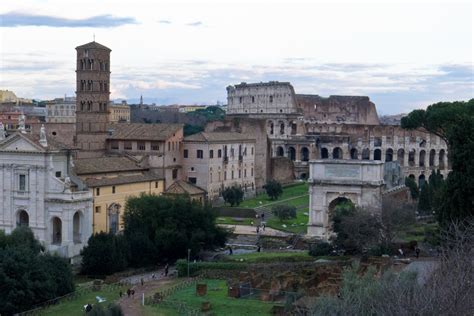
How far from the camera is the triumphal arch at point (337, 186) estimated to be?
1821 inches

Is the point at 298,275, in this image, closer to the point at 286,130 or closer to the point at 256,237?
the point at 256,237

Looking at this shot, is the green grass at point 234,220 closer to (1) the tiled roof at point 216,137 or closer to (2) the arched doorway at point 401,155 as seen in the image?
(1) the tiled roof at point 216,137

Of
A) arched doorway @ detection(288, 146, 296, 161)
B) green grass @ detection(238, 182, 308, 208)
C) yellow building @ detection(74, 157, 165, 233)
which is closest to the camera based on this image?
yellow building @ detection(74, 157, 165, 233)

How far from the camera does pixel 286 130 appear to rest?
101125mm

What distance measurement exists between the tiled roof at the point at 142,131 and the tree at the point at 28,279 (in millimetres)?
21945

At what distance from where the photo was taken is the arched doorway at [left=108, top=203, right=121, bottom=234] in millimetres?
47344

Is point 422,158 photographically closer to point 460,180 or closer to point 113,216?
point 113,216

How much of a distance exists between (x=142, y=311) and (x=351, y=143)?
66.0m

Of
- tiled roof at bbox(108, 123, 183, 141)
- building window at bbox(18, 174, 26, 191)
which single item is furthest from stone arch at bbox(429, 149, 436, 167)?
building window at bbox(18, 174, 26, 191)

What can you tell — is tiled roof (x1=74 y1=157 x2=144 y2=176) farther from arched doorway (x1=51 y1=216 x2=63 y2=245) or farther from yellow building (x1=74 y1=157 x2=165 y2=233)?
arched doorway (x1=51 y1=216 x2=63 y2=245)

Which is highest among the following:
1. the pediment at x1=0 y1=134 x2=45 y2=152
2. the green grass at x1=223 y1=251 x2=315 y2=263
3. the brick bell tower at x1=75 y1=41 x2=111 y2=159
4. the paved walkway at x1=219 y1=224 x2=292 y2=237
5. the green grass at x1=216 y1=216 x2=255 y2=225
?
A: the brick bell tower at x1=75 y1=41 x2=111 y2=159

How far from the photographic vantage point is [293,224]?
50906mm

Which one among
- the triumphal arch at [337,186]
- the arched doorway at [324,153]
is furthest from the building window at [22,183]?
the arched doorway at [324,153]

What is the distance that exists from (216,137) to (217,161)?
6.46 ft
